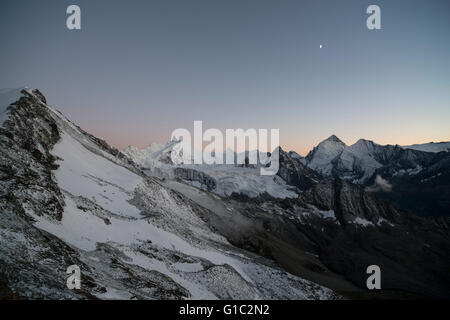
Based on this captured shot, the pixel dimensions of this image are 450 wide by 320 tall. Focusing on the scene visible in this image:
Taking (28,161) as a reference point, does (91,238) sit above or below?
below

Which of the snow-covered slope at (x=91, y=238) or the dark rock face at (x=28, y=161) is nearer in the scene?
the snow-covered slope at (x=91, y=238)

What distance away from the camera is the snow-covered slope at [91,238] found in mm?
21219

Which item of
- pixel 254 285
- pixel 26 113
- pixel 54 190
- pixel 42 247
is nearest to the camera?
pixel 42 247

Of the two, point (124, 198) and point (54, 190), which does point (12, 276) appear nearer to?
point (54, 190)

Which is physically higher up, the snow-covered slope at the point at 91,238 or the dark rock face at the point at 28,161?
the dark rock face at the point at 28,161

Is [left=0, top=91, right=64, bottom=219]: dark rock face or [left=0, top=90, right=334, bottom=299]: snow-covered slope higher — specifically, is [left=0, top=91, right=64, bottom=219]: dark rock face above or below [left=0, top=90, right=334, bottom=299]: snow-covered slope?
above

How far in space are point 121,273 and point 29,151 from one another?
28148 millimetres

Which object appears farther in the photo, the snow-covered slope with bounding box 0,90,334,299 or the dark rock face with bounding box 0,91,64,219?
the dark rock face with bounding box 0,91,64,219

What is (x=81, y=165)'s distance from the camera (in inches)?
2324

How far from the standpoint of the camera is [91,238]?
1389 inches

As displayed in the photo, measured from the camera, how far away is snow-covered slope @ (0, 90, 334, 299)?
21.2 meters

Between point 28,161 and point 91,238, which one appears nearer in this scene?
point 91,238
